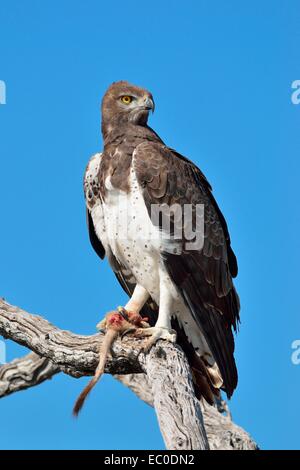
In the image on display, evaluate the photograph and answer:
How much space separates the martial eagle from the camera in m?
7.98

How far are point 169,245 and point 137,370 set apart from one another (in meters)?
1.25

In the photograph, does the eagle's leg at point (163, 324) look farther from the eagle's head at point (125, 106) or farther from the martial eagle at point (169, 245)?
the eagle's head at point (125, 106)

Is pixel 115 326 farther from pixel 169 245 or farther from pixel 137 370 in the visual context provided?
pixel 169 245

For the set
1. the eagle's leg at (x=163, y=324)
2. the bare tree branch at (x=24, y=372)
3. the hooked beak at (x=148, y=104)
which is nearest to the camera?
the eagle's leg at (x=163, y=324)

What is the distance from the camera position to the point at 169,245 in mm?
7977

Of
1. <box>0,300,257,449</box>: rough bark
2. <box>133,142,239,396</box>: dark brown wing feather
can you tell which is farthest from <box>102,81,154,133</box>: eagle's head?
<box>0,300,257,449</box>: rough bark

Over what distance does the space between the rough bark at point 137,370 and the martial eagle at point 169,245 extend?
14.6 inches

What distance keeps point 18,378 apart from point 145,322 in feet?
11.0

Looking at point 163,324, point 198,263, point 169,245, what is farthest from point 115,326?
point 198,263

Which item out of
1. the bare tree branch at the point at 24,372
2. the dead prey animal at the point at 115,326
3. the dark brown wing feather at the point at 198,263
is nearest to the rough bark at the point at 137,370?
the bare tree branch at the point at 24,372

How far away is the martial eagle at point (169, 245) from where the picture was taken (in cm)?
798

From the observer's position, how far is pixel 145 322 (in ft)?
26.7

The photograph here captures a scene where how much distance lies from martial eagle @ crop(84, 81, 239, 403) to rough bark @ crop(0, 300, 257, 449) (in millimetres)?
370
